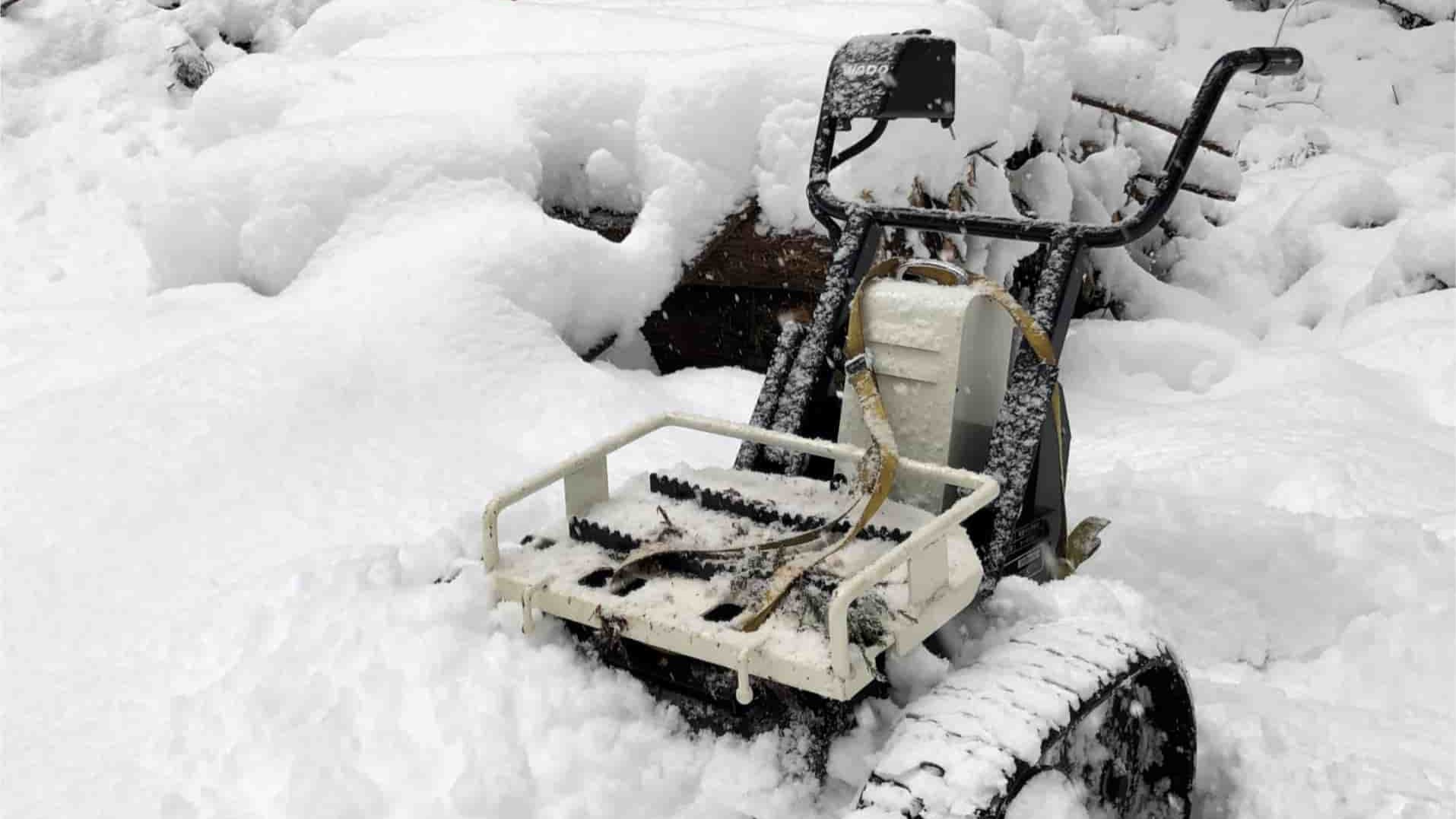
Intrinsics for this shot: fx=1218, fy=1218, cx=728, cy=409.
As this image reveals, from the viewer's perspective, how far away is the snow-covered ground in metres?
1.98

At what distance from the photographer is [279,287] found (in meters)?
4.33

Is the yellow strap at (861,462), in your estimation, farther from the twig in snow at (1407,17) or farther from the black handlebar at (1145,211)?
the twig in snow at (1407,17)

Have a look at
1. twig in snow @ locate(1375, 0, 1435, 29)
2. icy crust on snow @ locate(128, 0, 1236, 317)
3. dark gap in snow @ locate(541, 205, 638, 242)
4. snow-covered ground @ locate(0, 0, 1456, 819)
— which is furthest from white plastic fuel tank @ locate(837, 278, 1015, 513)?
twig in snow @ locate(1375, 0, 1435, 29)

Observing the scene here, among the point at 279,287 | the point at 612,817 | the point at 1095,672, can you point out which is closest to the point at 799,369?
the point at 1095,672

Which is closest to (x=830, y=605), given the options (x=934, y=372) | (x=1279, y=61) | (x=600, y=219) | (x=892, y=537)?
(x=892, y=537)

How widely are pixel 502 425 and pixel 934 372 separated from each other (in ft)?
5.63

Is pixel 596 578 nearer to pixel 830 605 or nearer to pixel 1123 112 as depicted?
pixel 830 605

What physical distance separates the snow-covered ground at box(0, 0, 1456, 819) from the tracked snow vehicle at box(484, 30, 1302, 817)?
0.13m

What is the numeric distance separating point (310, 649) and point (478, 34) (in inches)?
163

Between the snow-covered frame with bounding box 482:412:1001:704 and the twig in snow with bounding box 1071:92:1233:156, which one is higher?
→ the snow-covered frame with bounding box 482:412:1001:704

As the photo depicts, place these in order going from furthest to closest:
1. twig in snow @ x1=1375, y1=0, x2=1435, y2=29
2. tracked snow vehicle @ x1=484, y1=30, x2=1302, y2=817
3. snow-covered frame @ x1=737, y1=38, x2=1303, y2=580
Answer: twig in snow @ x1=1375, y1=0, x2=1435, y2=29 < snow-covered frame @ x1=737, y1=38, x2=1303, y2=580 < tracked snow vehicle @ x1=484, y1=30, x2=1302, y2=817

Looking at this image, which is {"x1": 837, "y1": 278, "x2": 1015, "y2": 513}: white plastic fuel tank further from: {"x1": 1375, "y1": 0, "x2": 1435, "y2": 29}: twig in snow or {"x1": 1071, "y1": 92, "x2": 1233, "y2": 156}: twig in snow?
{"x1": 1375, "y1": 0, "x2": 1435, "y2": 29}: twig in snow

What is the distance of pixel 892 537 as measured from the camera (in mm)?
2154

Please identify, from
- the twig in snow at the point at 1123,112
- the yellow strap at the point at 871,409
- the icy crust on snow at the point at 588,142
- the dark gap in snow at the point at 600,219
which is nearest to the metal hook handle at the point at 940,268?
the yellow strap at the point at 871,409
